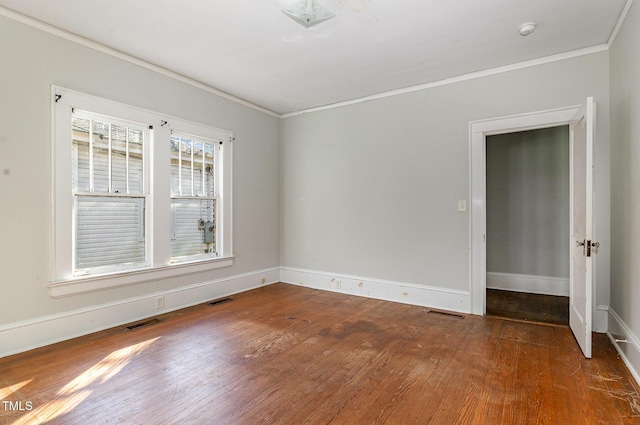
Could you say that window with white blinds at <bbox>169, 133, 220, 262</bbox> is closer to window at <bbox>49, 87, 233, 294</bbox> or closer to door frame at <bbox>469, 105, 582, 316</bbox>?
window at <bbox>49, 87, 233, 294</bbox>

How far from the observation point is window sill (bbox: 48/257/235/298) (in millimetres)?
2984

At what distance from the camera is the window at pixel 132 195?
302 cm

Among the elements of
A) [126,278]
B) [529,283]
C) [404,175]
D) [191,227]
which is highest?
[404,175]

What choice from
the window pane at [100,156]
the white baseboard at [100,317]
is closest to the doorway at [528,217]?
the white baseboard at [100,317]

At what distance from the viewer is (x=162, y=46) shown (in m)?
3.22

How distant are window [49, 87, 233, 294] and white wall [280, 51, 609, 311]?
1.28 meters

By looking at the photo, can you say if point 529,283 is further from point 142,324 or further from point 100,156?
point 100,156

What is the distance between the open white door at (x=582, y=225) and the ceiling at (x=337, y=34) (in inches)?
32.5

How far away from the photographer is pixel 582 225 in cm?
277

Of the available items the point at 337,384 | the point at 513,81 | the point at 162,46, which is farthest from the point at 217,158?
the point at 513,81

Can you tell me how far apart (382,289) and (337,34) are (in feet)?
10.4

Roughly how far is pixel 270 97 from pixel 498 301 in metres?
4.29

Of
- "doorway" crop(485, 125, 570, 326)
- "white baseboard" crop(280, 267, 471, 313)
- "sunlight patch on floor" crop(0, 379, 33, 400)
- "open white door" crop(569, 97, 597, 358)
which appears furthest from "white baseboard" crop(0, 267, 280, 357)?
"open white door" crop(569, 97, 597, 358)

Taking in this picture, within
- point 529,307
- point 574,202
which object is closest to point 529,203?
point 529,307
